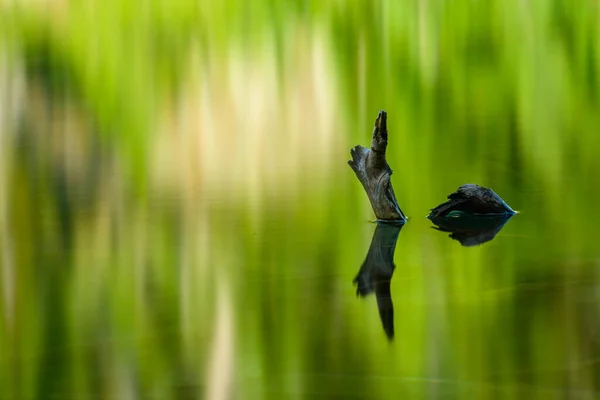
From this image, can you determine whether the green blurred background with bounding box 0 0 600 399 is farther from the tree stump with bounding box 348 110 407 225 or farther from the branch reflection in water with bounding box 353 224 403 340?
the tree stump with bounding box 348 110 407 225

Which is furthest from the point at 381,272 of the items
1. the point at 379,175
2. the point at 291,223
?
the point at 291,223

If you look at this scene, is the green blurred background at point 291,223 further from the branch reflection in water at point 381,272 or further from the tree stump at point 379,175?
the tree stump at point 379,175

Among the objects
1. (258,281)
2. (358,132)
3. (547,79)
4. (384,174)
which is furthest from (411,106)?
(258,281)

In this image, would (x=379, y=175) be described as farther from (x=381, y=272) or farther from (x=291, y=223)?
(x=381, y=272)

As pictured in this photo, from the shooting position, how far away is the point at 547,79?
75.5 feet

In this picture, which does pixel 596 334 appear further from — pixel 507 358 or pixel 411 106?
pixel 411 106

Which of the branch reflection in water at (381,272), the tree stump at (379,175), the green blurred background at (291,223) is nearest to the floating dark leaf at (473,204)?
the green blurred background at (291,223)

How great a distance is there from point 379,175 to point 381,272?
6.82 feet

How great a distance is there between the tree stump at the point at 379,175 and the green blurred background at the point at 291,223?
0.27m

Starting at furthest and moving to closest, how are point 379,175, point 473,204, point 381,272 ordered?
point 473,204 < point 379,175 < point 381,272

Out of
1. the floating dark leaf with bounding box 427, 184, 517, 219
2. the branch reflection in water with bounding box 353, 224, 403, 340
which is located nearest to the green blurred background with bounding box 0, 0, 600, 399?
the branch reflection in water with bounding box 353, 224, 403, 340

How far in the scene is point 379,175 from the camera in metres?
10.1

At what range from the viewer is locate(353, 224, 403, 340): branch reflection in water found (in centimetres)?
687

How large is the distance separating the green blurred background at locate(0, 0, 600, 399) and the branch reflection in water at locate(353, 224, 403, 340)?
0.09 m
